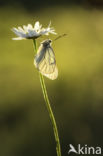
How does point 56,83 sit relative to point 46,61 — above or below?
below

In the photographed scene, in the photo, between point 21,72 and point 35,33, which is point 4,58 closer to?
point 21,72

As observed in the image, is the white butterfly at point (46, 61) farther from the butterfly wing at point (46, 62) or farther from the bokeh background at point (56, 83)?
the bokeh background at point (56, 83)

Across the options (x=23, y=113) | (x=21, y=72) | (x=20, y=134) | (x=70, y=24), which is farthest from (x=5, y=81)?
(x=70, y=24)

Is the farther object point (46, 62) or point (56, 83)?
point (56, 83)

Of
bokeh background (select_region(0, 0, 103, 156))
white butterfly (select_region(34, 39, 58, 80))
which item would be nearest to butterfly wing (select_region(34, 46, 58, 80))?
white butterfly (select_region(34, 39, 58, 80))

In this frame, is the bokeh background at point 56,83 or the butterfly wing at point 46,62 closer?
the butterfly wing at point 46,62

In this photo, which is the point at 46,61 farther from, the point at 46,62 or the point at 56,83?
the point at 56,83

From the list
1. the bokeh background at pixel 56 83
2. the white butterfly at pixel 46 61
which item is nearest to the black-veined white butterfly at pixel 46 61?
the white butterfly at pixel 46 61

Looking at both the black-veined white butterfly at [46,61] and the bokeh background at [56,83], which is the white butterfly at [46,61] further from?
the bokeh background at [56,83]

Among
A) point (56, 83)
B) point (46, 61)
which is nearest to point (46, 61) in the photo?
point (46, 61)
